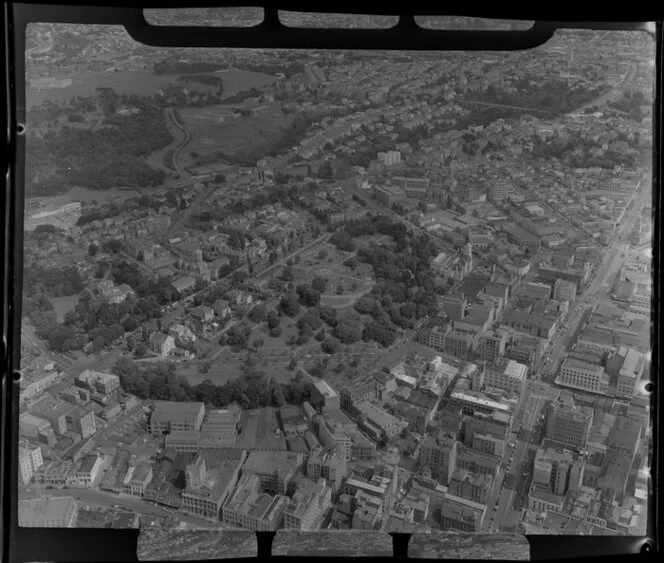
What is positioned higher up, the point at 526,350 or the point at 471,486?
the point at 526,350

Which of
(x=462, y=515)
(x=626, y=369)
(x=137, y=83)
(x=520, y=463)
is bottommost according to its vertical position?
(x=462, y=515)

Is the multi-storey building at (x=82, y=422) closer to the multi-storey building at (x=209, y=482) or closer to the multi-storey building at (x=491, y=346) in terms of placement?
the multi-storey building at (x=209, y=482)

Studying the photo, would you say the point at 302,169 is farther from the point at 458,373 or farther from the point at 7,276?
Result: the point at 7,276

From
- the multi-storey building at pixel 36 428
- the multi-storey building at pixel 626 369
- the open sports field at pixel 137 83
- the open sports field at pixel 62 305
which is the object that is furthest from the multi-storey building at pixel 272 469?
the open sports field at pixel 137 83

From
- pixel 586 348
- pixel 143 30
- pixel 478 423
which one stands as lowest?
pixel 478 423

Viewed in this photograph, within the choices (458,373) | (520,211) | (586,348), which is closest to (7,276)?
(458,373)

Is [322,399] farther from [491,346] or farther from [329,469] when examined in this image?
[491,346]

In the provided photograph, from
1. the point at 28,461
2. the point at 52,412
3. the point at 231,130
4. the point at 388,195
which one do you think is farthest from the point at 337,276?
the point at 28,461
